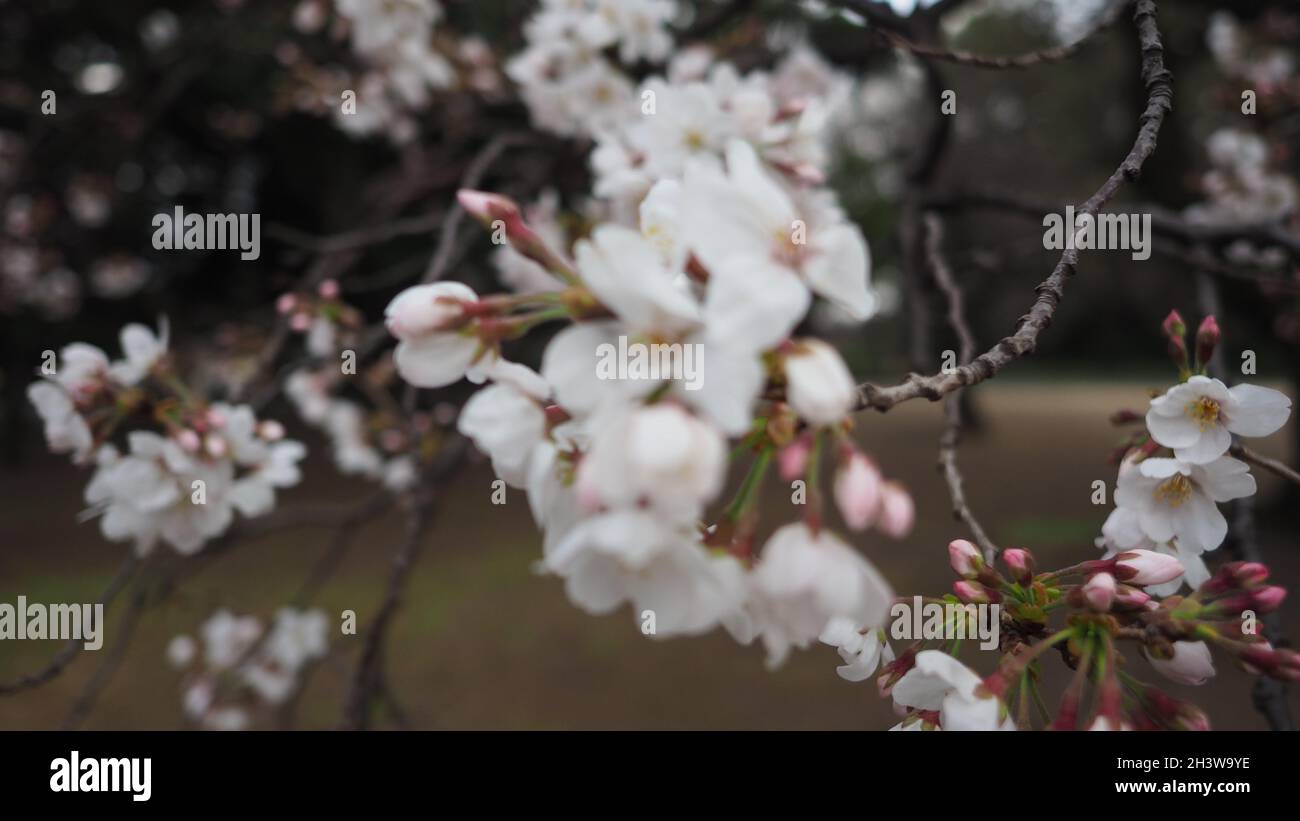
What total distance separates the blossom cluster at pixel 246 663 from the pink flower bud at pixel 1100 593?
7.12ft

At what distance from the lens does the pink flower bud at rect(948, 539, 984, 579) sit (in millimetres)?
620

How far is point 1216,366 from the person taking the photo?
1.04 metres

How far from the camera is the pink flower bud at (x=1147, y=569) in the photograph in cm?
61

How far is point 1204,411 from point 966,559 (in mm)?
287

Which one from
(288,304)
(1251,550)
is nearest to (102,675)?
(288,304)

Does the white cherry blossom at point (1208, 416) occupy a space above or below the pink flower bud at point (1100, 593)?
above

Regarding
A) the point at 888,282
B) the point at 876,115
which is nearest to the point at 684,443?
the point at 876,115

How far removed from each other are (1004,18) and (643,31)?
8.15 m

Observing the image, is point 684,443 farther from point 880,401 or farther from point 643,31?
point 643,31

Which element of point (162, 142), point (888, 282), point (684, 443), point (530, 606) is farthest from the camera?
point (888, 282)

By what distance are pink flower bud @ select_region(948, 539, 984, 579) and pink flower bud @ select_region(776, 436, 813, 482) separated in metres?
0.26

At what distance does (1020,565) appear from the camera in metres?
0.62

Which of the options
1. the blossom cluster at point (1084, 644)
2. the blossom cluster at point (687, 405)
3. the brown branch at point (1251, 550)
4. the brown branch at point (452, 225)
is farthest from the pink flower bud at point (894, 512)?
the brown branch at point (452, 225)

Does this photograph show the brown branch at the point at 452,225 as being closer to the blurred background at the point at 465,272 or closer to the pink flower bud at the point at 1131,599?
the blurred background at the point at 465,272
